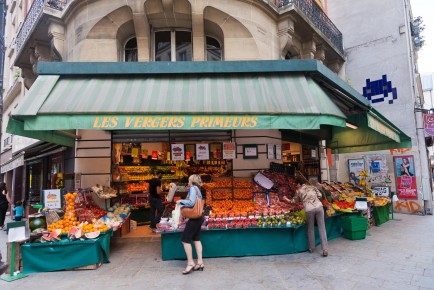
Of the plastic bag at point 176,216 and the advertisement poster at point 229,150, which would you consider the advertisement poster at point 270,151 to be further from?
the plastic bag at point 176,216

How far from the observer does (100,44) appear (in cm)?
948

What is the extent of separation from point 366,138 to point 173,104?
360 inches

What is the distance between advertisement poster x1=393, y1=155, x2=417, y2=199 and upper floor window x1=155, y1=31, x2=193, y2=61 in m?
11.0

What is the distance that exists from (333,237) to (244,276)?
13.1 feet

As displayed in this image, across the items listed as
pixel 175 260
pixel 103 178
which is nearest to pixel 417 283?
pixel 175 260

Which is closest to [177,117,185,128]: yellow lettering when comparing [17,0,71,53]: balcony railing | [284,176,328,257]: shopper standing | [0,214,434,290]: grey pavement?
[0,214,434,290]: grey pavement

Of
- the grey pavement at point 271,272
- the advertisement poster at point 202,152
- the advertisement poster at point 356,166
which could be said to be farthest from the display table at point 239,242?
the advertisement poster at point 356,166

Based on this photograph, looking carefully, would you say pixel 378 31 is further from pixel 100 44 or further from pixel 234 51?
pixel 100 44

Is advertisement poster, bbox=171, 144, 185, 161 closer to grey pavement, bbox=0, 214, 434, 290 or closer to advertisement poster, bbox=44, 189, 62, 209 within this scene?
grey pavement, bbox=0, 214, 434, 290

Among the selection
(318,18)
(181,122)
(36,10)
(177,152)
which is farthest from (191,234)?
(318,18)

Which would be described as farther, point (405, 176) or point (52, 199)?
Answer: point (405, 176)

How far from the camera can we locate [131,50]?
10.3m

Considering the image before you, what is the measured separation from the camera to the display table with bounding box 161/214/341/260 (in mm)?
6523

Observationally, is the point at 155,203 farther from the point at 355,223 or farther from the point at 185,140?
the point at 355,223
